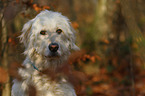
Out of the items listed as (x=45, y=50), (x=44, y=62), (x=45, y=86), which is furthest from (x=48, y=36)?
(x=45, y=86)

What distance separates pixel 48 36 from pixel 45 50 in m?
0.23

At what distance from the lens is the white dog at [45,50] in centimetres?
286

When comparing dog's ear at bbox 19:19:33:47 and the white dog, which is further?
dog's ear at bbox 19:19:33:47

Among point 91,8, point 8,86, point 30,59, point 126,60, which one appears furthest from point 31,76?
point 91,8

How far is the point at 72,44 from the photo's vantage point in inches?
132

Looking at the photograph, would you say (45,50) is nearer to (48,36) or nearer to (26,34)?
(48,36)

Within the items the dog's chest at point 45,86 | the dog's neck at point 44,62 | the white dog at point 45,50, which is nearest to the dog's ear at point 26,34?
the white dog at point 45,50

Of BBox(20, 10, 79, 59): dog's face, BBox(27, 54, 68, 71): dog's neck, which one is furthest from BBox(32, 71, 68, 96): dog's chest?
BBox(20, 10, 79, 59): dog's face

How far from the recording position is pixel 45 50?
287 cm

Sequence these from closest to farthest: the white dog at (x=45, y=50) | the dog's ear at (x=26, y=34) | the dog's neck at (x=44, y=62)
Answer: the white dog at (x=45, y=50), the dog's neck at (x=44, y=62), the dog's ear at (x=26, y=34)

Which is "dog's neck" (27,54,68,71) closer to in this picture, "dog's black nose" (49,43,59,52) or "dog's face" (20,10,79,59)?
"dog's face" (20,10,79,59)

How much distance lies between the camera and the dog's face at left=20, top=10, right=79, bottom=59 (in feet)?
9.43

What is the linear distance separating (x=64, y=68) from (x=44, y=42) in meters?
1.58

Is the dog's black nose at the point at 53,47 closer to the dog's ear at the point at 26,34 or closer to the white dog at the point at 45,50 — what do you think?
the white dog at the point at 45,50
